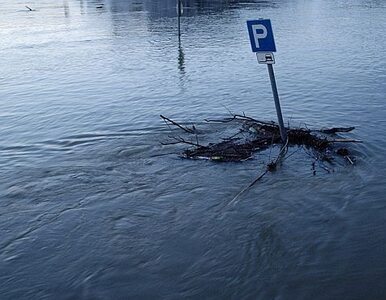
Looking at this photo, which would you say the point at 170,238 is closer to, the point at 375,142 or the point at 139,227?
the point at 139,227

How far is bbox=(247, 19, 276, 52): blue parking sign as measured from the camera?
8.99 metres

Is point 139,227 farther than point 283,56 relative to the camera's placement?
No

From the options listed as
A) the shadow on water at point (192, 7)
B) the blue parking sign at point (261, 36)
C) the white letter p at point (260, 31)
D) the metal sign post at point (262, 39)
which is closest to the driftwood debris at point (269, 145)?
the metal sign post at point (262, 39)

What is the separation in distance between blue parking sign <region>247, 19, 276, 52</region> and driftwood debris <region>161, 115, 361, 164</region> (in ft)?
6.08

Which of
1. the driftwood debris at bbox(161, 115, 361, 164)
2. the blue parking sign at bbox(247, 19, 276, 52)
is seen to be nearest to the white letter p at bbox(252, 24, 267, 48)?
the blue parking sign at bbox(247, 19, 276, 52)

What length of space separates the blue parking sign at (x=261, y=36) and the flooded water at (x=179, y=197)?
199cm

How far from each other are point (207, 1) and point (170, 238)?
59.5m

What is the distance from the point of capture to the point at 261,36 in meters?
9.09

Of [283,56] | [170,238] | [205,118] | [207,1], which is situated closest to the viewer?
[170,238]

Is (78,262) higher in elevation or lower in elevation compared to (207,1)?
lower

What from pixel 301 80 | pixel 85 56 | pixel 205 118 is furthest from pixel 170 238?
pixel 85 56

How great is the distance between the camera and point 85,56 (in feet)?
80.9

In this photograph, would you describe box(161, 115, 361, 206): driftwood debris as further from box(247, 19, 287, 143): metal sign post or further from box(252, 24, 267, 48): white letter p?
box(252, 24, 267, 48): white letter p

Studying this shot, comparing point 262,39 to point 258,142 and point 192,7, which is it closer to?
point 258,142
